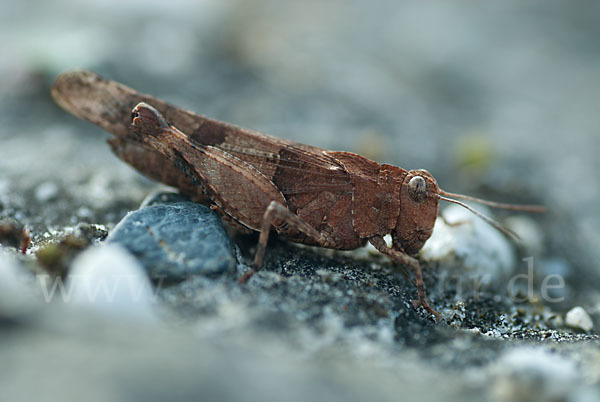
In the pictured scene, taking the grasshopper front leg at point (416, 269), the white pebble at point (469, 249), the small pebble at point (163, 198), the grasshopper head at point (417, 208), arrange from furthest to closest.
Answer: the white pebble at point (469, 249), the small pebble at point (163, 198), the grasshopper head at point (417, 208), the grasshopper front leg at point (416, 269)

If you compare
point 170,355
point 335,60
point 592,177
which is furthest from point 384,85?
point 170,355

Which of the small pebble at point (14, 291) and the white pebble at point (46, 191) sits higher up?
the white pebble at point (46, 191)

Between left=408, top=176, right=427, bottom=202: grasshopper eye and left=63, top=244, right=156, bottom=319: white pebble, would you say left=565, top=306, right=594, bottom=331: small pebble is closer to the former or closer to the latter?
left=408, top=176, right=427, bottom=202: grasshopper eye

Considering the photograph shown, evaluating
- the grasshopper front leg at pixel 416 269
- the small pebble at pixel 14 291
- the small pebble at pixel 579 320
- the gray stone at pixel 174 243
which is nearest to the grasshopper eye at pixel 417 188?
the grasshopper front leg at pixel 416 269

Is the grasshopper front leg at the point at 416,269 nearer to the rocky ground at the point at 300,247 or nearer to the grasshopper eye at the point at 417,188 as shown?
the rocky ground at the point at 300,247

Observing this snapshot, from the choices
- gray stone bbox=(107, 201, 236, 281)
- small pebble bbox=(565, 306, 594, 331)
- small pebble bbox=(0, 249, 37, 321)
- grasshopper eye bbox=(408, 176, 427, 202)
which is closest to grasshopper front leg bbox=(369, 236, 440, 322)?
grasshopper eye bbox=(408, 176, 427, 202)

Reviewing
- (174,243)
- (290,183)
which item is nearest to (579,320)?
(290,183)

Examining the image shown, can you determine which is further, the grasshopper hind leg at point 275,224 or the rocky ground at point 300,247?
the grasshopper hind leg at point 275,224

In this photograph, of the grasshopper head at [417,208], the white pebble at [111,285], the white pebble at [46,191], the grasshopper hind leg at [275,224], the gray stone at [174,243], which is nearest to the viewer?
the white pebble at [111,285]
